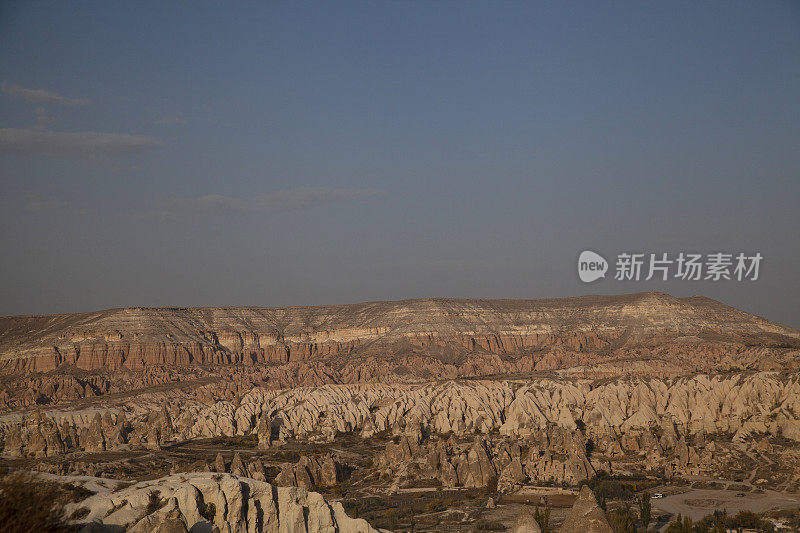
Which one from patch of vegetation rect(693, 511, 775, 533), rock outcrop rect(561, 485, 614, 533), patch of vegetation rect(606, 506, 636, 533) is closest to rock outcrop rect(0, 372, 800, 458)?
patch of vegetation rect(606, 506, 636, 533)

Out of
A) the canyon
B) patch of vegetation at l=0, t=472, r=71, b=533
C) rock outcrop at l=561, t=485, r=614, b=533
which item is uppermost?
patch of vegetation at l=0, t=472, r=71, b=533

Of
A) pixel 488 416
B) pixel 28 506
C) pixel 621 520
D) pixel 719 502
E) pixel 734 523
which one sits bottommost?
pixel 488 416

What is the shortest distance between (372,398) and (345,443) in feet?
85.4

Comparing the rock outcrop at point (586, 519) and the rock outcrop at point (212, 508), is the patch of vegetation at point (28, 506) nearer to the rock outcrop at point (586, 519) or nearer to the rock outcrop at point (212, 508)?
the rock outcrop at point (212, 508)

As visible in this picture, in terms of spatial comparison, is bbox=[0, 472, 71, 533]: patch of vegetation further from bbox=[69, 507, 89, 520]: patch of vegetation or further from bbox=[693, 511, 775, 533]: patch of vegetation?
bbox=[693, 511, 775, 533]: patch of vegetation

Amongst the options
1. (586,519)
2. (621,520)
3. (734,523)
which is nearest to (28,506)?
(586,519)

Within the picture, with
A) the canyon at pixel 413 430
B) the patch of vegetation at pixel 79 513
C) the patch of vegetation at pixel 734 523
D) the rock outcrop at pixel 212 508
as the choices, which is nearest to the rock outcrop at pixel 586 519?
the canyon at pixel 413 430

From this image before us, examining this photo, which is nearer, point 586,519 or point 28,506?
point 28,506

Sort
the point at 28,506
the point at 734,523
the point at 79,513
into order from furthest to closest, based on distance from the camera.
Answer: the point at 734,523 → the point at 79,513 → the point at 28,506

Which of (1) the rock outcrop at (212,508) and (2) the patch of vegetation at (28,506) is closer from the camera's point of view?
(2) the patch of vegetation at (28,506)

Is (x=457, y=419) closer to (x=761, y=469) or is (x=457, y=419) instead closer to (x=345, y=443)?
(x=345, y=443)

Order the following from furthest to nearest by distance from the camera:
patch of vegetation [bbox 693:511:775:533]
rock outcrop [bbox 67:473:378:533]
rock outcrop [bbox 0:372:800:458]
A: rock outcrop [bbox 0:372:800:458] < patch of vegetation [bbox 693:511:775:533] < rock outcrop [bbox 67:473:378:533]

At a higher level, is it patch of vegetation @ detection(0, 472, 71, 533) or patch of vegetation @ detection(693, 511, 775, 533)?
patch of vegetation @ detection(0, 472, 71, 533)

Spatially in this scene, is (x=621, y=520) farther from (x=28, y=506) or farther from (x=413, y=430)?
(x=413, y=430)
